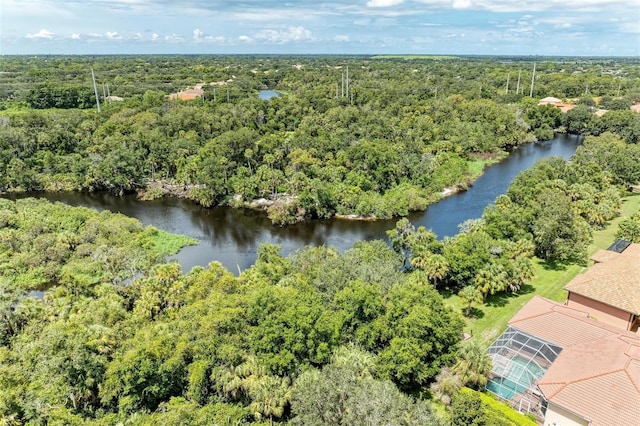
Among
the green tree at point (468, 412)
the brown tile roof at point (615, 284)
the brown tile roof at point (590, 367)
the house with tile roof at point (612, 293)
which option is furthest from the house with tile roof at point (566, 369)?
the green tree at point (468, 412)

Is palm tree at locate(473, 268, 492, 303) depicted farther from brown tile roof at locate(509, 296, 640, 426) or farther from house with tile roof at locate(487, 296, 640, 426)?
brown tile roof at locate(509, 296, 640, 426)

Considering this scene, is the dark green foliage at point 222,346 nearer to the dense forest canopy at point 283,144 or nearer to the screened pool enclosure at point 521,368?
the screened pool enclosure at point 521,368

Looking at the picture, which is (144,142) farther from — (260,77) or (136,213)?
(260,77)

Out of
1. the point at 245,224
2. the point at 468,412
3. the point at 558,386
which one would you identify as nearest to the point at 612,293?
the point at 558,386

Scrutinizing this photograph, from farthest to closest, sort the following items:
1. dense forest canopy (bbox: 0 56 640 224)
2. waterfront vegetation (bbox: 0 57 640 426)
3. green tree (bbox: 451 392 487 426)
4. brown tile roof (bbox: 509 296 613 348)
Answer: dense forest canopy (bbox: 0 56 640 224)
brown tile roof (bbox: 509 296 613 348)
waterfront vegetation (bbox: 0 57 640 426)
green tree (bbox: 451 392 487 426)

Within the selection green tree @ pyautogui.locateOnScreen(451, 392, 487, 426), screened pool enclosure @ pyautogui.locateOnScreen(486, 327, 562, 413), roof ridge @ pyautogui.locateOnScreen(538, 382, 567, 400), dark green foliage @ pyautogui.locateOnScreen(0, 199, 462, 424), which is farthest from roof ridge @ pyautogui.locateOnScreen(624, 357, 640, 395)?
dark green foliage @ pyautogui.locateOnScreen(0, 199, 462, 424)
